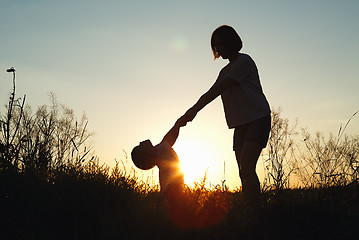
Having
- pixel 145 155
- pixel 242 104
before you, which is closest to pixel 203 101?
pixel 242 104

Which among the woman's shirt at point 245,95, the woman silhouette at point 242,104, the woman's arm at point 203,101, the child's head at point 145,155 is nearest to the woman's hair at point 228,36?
the woman silhouette at point 242,104

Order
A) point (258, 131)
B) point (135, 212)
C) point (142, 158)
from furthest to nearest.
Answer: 1. point (142, 158)
2. point (258, 131)
3. point (135, 212)

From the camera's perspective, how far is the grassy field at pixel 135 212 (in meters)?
2.88

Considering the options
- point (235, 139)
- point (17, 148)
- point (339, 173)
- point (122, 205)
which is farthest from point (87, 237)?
point (339, 173)

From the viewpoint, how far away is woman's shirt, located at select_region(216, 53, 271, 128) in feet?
12.6

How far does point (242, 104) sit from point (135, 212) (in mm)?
1773

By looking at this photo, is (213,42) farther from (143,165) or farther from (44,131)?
(44,131)

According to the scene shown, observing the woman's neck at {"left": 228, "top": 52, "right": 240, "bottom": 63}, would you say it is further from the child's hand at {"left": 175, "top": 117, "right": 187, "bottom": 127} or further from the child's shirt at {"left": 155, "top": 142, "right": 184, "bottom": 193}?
the child's shirt at {"left": 155, "top": 142, "right": 184, "bottom": 193}

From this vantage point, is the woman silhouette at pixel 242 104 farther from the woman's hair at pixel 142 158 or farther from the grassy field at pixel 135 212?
the woman's hair at pixel 142 158

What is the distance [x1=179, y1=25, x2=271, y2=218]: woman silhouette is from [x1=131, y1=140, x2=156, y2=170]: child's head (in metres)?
0.53

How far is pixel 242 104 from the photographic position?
3.94 m

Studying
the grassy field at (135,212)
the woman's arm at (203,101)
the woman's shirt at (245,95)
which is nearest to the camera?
the grassy field at (135,212)

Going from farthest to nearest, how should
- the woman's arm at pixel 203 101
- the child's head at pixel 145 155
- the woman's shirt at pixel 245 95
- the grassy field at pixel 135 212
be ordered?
the child's head at pixel 145 155 < the woman's arm at pixel 203 101 < the woman's shirt at pixel 245 95 < the grassy field at pixel 135 212

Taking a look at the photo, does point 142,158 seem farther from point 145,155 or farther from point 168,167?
point 168,167
